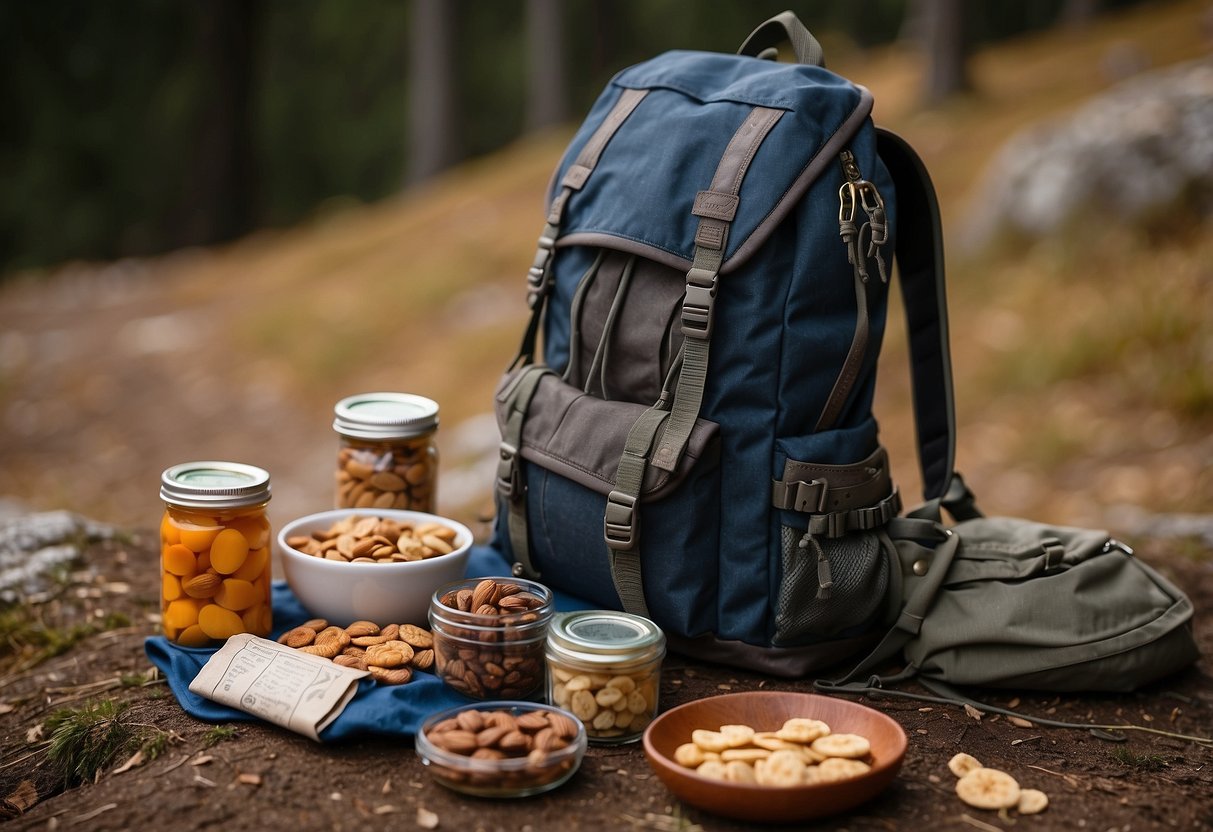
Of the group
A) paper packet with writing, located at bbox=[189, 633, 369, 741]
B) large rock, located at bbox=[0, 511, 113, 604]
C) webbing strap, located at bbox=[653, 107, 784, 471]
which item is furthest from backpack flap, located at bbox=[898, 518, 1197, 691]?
large rock, located at bbox=[0, 511, 113, 604]

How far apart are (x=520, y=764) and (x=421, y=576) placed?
666mm

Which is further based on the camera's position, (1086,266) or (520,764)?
(1086,266)

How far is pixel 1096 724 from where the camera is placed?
2.60 meters

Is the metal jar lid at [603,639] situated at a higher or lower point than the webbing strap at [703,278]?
lower

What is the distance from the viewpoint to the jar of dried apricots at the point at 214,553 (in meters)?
2.50

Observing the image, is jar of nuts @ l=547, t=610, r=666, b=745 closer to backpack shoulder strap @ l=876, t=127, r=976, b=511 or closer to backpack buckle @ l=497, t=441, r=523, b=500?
backpack buckle @ l=497, t=441, r=523, b=500

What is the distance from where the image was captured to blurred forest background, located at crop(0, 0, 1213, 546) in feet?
17.3

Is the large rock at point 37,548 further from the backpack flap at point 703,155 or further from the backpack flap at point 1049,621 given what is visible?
the backpack flap at point 1049,621

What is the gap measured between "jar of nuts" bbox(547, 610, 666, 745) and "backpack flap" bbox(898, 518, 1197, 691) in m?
0.75

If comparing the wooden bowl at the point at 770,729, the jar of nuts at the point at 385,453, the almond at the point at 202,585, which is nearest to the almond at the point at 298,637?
the almond at the point at 202,585

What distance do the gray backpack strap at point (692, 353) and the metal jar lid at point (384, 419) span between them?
67 cm

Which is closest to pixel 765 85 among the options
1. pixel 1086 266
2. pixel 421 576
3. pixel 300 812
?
pixel 421 576

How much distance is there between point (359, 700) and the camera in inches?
91.7

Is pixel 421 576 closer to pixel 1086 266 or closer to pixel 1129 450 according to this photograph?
pixel 1129 450
